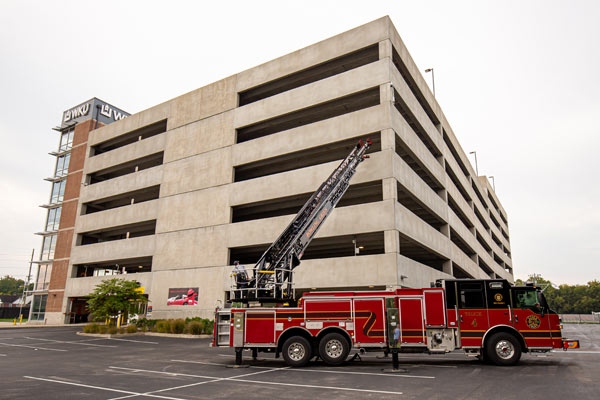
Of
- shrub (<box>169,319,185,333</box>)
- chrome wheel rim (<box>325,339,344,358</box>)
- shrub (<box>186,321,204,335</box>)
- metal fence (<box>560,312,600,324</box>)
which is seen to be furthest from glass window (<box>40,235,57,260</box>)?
metal fence (<box>560,312,600,324</box>)

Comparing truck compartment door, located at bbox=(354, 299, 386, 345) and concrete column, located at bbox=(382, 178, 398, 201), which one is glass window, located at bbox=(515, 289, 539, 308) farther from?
concrete column, located at bbox=(382, 178, 398, 201)

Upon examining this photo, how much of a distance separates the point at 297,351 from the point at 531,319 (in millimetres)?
7883

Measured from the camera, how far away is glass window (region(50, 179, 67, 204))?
161 feet

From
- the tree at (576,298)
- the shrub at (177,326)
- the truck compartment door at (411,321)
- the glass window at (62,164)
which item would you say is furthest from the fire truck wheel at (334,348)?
the tree at (576,298)

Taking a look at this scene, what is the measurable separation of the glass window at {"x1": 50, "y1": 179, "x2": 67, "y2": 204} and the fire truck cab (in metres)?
44.3

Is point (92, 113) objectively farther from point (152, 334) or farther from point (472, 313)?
point (472, 313)

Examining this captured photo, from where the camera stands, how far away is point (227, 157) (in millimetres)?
33625

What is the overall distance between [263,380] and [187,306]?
23194 mm

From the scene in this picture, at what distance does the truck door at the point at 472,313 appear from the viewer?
13.6 meters

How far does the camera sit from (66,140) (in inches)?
2021

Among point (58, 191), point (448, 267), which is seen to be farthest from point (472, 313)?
point (58, 191)

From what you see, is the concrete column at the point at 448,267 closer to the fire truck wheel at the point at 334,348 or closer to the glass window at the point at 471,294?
the glass window at the point at 471,294

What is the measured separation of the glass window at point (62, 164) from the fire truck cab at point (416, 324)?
45258mm

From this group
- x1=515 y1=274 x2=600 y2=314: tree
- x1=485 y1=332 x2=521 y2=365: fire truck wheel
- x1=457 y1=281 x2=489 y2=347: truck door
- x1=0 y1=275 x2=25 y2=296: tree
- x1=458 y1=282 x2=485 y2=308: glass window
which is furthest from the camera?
x1=0 y1=275 x2=25 y2=296: tree
